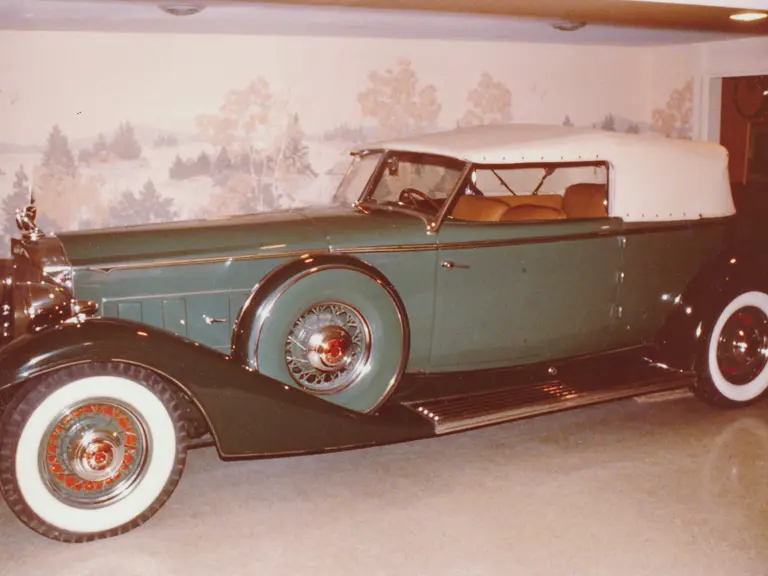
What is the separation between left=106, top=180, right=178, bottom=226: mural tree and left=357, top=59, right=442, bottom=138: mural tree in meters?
1.99

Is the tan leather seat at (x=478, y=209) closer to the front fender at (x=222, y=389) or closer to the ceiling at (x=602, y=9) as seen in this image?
the ceiling at (x=602, y=9)

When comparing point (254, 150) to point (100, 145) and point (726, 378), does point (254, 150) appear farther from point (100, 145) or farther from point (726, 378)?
point (726, 378)

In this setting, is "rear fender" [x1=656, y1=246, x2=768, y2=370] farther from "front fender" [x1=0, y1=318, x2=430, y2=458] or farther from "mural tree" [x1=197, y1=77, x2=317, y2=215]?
"mural tree" [x1=197, y1=77, x2=317, y2=215]

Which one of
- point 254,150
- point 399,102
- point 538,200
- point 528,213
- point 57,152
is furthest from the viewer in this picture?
point 399,102

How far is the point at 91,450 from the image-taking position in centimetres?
319

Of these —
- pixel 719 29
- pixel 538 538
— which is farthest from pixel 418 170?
pixel 719 29

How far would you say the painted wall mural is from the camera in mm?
6152

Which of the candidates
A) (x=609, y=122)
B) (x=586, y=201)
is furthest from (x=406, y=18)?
(x=609, y=122)

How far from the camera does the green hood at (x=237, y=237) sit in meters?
3.63

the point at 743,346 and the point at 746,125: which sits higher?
the point at 746,125

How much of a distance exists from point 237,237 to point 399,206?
3.26 ft

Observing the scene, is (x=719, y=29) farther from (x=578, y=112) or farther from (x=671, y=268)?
(x=671, y=268)

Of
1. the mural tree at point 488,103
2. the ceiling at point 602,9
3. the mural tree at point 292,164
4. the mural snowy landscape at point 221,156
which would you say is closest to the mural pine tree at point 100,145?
the mural snowy landscape at point 221,156

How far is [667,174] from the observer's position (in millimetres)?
4527
